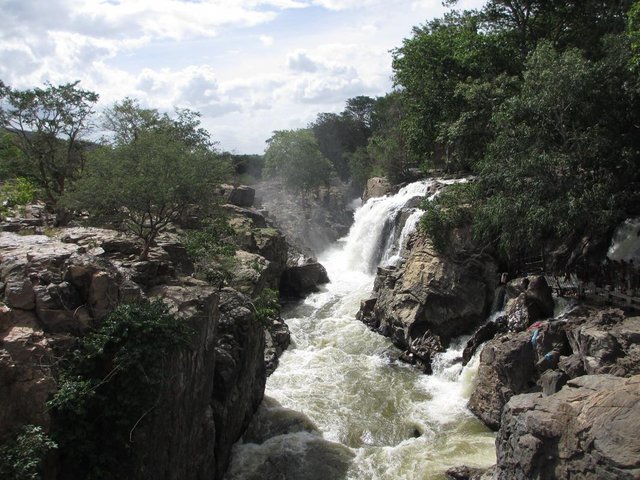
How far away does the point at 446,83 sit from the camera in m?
26.6

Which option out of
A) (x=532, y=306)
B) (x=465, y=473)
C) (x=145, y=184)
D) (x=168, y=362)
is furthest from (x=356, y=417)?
(x=145, y=184)

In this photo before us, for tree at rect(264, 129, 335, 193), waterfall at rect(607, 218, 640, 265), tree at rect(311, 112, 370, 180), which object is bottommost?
waterfall at rect(607, 218, 640, 265)

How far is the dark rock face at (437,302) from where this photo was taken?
2005 cm

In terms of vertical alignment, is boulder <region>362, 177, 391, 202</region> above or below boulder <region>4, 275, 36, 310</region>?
above

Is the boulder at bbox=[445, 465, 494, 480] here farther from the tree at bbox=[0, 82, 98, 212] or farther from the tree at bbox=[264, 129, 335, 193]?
the tree at bbox=[264, 129, 335, 193]

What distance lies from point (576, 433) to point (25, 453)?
967 cm

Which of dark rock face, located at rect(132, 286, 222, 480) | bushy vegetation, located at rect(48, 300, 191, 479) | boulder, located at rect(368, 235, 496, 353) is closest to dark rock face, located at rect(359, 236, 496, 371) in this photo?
boulder, located at rect(368, 235, 496, 353)

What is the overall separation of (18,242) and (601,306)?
17.0m

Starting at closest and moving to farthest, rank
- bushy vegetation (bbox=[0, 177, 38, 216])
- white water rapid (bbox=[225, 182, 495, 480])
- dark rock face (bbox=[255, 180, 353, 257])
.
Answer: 1. white water rapid (bbox=[225, 182, 495, 480])
2. bushy vegetation (bbox=[0, 177, 38, 216])
3. dark rock face (bbox=[255, 180, 353, 257])

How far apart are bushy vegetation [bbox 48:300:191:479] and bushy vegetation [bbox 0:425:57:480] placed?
1.73 ft

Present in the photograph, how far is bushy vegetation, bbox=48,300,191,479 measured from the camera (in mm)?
9133

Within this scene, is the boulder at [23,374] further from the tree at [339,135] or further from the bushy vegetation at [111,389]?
the tree at [339,135]

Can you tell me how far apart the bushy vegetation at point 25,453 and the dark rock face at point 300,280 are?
20.8 meters

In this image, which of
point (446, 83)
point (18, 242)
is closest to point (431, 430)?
point (18, 242)
